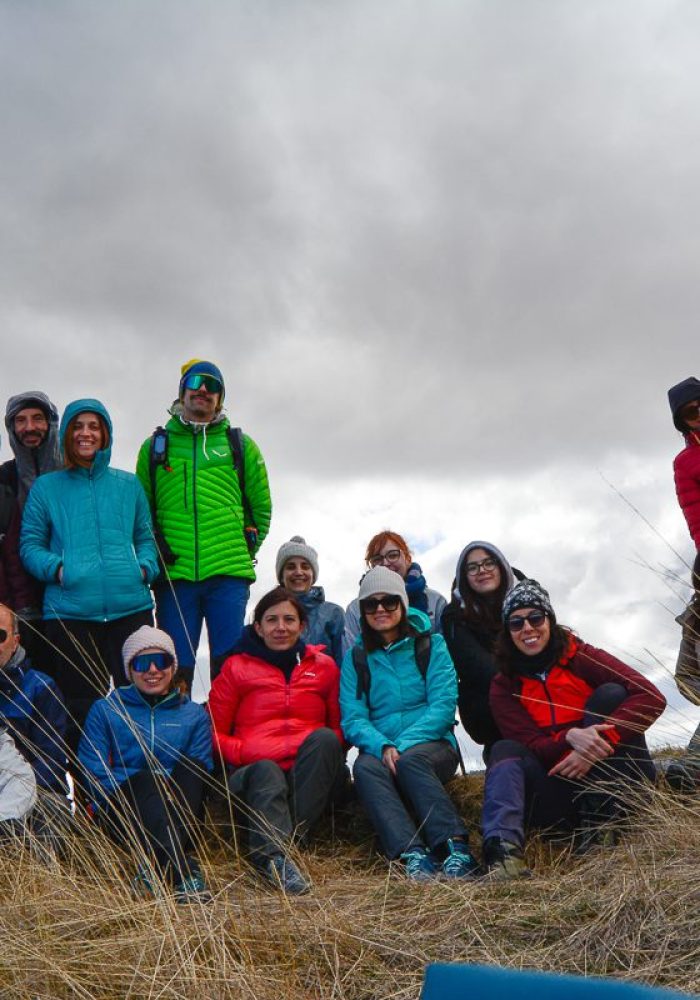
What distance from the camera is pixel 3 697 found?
5691 mm

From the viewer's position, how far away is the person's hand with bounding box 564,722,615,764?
203 inches

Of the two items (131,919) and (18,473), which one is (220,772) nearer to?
(131,919)

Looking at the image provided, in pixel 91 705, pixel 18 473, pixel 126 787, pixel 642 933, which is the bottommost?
pixel 642 933

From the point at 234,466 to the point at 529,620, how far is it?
8.25 ft

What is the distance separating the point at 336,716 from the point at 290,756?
440 mm

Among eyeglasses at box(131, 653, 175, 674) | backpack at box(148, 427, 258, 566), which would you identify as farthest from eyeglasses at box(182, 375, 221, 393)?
eyeglasses at box(131, 653, 175, 674)

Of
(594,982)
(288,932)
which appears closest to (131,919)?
(288,932)

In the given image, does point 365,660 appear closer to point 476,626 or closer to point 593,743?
point 476,626

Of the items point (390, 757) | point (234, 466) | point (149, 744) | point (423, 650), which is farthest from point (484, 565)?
point (149, 744)

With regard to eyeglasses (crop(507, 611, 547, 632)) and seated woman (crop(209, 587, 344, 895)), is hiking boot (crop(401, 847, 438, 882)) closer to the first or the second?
seated woman (crop(209, 587, 344, 895))

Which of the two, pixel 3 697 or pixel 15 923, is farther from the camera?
pixel 3 697

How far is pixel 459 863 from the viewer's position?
5.04 m

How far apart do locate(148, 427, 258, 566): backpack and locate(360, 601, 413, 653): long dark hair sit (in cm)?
127

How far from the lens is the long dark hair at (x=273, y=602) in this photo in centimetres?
612
